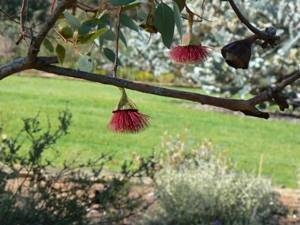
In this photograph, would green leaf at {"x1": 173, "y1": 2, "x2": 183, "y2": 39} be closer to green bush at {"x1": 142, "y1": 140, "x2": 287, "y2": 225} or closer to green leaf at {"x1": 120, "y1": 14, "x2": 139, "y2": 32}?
green leaf at {"x1": 120, "y1": 14, "x2": 139, "y2": 32}

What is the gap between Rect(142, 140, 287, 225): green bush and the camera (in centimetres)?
612

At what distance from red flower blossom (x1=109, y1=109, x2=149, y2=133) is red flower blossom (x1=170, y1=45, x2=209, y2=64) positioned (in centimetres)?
19

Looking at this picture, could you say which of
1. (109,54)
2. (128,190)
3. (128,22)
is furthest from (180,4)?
(128,190)

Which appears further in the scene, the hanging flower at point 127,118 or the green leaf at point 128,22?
the green leaf at point 128,22

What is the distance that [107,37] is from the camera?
5.90 feet

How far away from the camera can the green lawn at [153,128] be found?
37.3ft

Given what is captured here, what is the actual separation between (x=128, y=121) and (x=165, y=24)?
0.22m

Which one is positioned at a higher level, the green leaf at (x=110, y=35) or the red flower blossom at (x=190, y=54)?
the green leaf at (x=110, y=35)

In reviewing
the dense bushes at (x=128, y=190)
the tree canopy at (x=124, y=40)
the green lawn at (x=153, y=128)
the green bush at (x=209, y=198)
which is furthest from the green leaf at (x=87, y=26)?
the green lawn at (x=153, y=128)

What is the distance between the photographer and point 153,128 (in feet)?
48.5

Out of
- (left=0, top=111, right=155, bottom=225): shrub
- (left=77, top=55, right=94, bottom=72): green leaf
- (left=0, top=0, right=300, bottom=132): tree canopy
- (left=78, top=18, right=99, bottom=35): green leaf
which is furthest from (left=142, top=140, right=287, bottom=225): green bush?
(left=78, top=18, right=99, bottom=35): green leaf

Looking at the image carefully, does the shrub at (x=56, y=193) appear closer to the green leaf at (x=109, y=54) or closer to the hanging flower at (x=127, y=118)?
the green leaf at (x=109, y=54)

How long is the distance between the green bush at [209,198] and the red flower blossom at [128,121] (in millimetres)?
4512

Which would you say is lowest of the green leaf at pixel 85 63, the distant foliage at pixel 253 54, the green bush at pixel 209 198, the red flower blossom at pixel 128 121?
the green bush at pixel 209 198
